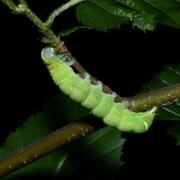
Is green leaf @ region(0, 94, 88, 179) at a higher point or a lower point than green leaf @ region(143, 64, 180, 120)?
higher

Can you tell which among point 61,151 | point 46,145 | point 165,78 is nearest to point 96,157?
point 61,151

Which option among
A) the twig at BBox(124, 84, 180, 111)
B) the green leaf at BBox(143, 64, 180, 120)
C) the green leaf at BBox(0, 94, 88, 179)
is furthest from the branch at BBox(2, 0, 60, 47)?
the green leaf at BBox(143, 64, 180, 120)

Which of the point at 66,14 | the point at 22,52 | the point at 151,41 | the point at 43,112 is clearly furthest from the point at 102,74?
the point at 22,52

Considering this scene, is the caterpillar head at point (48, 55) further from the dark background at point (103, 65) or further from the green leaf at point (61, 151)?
the green leaf at point (61, 151)

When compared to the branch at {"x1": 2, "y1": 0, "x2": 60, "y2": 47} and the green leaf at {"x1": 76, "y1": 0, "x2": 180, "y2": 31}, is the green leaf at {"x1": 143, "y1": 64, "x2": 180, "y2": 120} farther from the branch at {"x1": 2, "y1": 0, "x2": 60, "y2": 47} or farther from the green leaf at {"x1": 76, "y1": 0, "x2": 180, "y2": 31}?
the branch at {"x1": 2, "y1": 0, "x2": 60, "y2": 47}

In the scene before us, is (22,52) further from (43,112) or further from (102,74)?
(43,112)

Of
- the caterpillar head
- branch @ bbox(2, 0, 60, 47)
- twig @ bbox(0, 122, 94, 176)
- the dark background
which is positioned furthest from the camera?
the dark background

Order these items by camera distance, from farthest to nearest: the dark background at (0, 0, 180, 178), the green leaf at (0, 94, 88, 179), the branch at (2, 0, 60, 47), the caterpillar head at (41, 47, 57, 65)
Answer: the dark background at (0, 0, 180, 178), the green leaf at (0, 94, 88, 179), the caterpillar head at (41, 47, 57, 65), the branch at (2, 0, 60, 47)

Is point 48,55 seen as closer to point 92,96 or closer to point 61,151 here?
point 92,96
